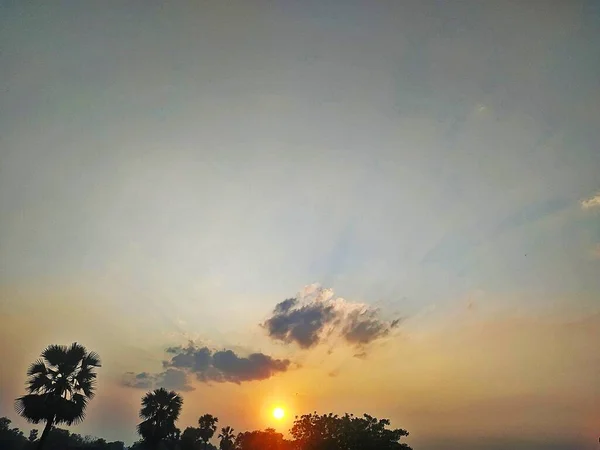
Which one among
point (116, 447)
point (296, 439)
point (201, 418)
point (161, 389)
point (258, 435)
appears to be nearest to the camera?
point (161, 389)

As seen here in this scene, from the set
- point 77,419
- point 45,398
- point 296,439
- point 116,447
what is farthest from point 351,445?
point 116,447

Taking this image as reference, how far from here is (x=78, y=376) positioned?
28.9 meters

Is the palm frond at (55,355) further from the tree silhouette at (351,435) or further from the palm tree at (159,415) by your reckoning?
the tree silhouette at (351,435)

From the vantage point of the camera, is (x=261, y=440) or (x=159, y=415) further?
(x=261, y=440)

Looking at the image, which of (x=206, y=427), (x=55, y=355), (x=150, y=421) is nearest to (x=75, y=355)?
(x=55, y=355)

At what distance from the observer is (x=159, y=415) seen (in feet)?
141

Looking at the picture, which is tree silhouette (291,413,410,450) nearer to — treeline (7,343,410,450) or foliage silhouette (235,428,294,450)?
treeline (7,343,410,450)

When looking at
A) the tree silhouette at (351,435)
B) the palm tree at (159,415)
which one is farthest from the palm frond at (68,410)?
the tree silhouette at (351,435)

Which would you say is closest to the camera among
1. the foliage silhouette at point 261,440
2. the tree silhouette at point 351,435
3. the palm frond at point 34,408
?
the palm frond at point 34,408

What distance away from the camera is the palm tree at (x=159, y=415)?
137ft

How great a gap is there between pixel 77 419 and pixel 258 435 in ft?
252

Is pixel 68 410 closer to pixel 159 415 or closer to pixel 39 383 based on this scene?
pixel 39 383

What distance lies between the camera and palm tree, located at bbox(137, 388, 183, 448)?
137ft

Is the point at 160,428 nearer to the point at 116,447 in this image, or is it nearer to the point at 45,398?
the point at 45,398
